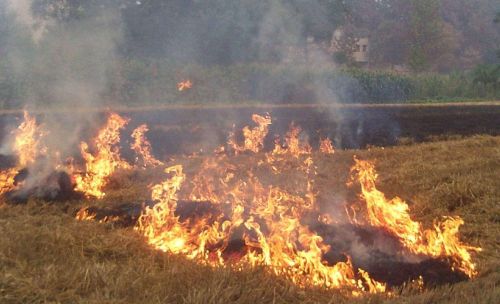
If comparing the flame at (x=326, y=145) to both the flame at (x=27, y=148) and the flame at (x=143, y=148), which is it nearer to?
the flame at (x=143, y=148)

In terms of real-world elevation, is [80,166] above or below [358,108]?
below

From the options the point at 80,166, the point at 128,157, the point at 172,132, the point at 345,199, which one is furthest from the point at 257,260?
the point at 172,132

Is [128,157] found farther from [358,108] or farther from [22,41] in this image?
[358,108]

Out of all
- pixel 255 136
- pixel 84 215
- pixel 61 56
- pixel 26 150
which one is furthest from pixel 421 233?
pixel 61 56

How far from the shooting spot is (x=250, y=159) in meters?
10.2

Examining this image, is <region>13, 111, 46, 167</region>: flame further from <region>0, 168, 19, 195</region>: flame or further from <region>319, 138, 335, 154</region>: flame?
<region>319, 138, 335, 154</region>: flame

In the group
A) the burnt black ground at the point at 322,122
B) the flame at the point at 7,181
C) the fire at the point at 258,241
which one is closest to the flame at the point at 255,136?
the burnt black ground at the point at 322,122

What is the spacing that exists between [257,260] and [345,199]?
3.47 m

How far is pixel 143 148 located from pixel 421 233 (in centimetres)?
715

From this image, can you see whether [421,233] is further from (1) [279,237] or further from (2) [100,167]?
(2) [100,167]

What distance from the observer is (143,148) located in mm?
11297

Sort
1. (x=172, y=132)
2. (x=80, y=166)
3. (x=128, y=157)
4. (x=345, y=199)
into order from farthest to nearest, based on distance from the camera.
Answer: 1. (x=172, y=132)
2. (x=128, y=157)
3. (x=80, y=166)
4. (x=345, y=199)

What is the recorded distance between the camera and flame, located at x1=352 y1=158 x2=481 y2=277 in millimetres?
4863

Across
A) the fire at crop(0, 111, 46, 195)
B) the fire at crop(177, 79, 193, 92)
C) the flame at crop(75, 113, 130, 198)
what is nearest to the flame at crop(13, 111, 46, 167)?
the fire at crop(0, 111, 46, 195)
